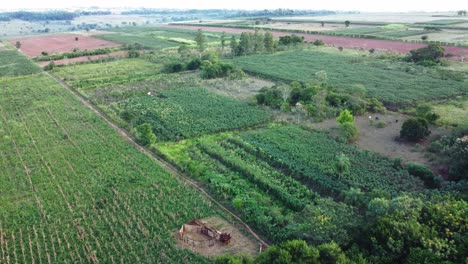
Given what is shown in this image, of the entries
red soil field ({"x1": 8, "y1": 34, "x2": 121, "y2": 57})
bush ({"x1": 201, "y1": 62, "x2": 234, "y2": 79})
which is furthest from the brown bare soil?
red soil field ({"x1": 8, "y1": 34, "x2": 121, "y2": 57})

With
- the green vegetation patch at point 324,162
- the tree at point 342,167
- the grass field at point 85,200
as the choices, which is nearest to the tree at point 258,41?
the green vegetation patch at point 324,162

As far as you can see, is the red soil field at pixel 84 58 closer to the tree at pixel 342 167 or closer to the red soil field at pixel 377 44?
the red soil field at pixel 377 44

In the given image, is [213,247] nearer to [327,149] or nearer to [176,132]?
[327,149]

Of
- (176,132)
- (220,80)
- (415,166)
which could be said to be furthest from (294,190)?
(220,80)

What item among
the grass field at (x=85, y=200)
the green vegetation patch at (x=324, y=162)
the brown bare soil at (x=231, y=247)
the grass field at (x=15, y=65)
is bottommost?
the brown bare soil at (x=231, y=247)

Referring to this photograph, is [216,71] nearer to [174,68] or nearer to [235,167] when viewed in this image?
[174,68]
